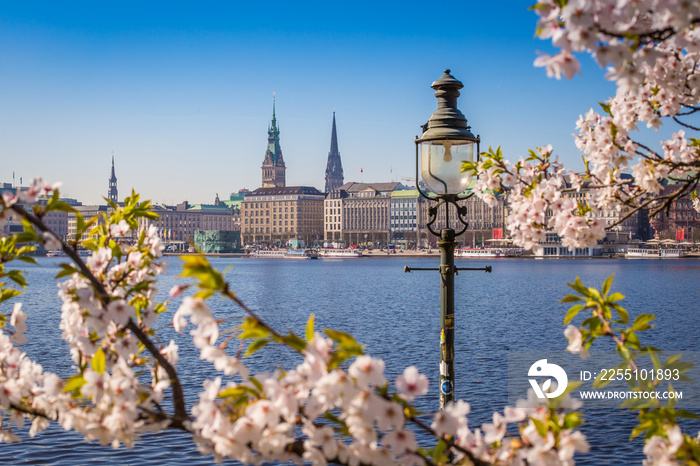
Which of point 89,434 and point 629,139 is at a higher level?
point 629,139

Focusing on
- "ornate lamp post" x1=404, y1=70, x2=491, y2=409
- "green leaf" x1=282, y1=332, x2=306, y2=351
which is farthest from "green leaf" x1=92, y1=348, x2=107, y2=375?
"ornate lamp post" x1=404, y1=70, x2=491, y2=409

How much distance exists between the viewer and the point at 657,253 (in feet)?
563

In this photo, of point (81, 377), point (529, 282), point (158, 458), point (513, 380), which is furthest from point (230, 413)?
point (529, 282)

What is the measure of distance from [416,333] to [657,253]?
14710 centimetres

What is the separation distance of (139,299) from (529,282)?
92356 mm

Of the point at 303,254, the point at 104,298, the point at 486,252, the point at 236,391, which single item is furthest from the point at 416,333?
the point at 303,254

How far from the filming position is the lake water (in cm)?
1883

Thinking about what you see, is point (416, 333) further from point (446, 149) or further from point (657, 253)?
point (657, 253)

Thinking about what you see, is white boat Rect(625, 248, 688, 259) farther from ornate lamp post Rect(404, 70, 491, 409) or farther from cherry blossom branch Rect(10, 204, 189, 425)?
cherry blossom branch Rect(10, 204, 189, 425)

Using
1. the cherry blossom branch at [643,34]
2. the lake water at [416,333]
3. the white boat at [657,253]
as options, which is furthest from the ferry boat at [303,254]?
the cherry blossom branch at [643,34]

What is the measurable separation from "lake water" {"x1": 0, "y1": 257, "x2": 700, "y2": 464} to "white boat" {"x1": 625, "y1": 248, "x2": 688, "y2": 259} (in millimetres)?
82597

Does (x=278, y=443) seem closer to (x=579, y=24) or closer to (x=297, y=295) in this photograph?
(x=579, y=24)

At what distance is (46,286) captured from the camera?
276 ft

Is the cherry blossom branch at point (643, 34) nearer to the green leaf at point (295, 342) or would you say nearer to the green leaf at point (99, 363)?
the green leaf at point (295, 342)
